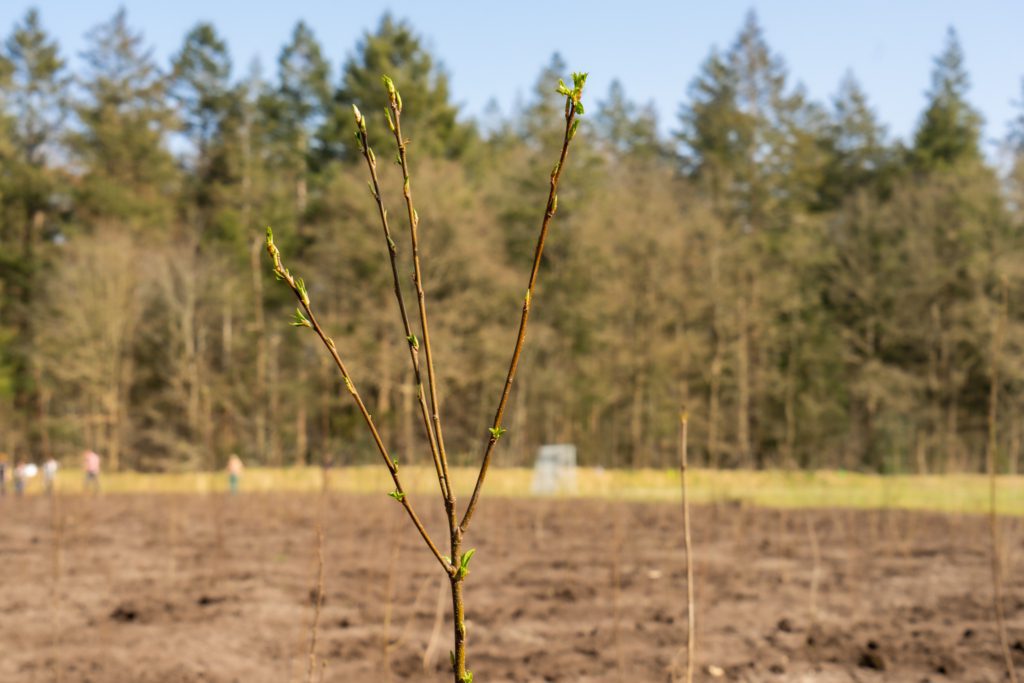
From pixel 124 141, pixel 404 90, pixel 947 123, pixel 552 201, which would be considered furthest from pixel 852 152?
pixel 552 201

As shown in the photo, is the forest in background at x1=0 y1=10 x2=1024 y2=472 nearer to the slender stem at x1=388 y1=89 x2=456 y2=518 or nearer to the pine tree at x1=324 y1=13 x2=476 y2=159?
the pine tree at x1=324 y1=13 x2=476 y2=159

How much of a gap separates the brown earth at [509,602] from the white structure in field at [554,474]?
8311mm

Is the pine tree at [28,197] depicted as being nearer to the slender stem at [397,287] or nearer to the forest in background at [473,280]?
the forest in background at [473,280]

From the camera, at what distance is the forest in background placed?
30.8m

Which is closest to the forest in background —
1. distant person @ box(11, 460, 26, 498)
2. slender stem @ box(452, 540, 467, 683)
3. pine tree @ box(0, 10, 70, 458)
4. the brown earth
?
pine tree @ box(0, 10, 70, 458)

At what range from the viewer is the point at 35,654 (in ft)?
22.1

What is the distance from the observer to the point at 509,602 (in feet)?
29.1

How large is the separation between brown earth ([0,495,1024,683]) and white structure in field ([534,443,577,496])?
831 cm

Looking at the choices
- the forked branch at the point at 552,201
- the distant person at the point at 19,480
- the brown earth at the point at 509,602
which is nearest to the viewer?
the forked branch at the point at 552,201

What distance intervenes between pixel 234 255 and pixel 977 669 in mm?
30937

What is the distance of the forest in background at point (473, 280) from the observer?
30797 millimetres

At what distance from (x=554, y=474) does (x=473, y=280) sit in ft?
25.3

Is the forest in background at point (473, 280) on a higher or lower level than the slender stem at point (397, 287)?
higher

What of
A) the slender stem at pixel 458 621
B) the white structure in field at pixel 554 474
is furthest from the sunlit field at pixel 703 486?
the slender stem at pixel 458 621
